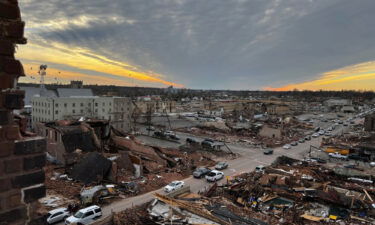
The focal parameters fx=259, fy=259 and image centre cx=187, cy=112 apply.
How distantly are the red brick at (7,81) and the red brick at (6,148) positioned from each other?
53cm

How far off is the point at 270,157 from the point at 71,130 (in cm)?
2189

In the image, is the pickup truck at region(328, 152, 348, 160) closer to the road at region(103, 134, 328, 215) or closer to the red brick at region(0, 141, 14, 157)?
the road at region(103, 134, 328, 215)

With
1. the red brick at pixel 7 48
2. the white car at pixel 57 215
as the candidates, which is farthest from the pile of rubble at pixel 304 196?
the red brick at pixel 7 48

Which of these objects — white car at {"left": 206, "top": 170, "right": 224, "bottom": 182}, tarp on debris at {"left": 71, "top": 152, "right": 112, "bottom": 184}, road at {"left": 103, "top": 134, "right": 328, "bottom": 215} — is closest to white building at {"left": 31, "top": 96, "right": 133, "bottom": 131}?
road at {"left": 103, "top": 134, "right": 328, "bottom": 215}

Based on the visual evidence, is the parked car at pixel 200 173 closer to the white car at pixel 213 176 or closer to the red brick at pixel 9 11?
the white car at pixel 213 176

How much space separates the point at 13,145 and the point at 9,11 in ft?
4.17

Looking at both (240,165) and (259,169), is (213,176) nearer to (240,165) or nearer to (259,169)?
(259,169)

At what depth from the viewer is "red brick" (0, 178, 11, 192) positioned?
7.84 feet

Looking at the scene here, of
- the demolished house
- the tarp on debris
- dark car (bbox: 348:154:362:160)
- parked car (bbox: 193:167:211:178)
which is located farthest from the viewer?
dark car (bbox: 348:154:362:160)

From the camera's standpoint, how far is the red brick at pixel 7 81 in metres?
2.38

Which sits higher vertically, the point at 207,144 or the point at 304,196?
the point at 207,144

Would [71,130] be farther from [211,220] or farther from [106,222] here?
[211,220]

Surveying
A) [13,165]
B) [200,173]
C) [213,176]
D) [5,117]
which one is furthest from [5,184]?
[200,173]

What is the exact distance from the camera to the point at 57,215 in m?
13.5
